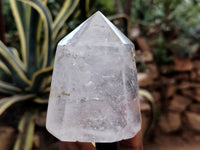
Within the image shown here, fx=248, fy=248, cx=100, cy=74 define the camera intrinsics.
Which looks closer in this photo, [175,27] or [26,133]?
[26,133]

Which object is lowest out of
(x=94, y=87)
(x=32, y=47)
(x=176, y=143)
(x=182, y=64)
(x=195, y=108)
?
(x=176, y=143)

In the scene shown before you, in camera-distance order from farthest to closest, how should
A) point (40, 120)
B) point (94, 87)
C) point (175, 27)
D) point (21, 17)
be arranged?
1. point (175, 27)
2. point (21, 17)
3. point (40, 120)
4. point (94, 87)

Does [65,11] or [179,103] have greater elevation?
[65,11]

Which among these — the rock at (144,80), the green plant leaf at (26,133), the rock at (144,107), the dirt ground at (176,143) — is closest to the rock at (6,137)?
the green plant leaf at (26,133)

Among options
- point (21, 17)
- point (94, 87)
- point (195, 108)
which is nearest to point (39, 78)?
point (21, 17)

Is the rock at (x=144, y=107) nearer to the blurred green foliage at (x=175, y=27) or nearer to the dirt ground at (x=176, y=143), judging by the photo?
the dirt ground at (x=176, y=143)

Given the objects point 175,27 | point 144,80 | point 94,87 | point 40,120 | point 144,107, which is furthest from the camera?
point 175,27

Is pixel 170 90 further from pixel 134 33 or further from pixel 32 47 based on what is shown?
pixel 32 47
